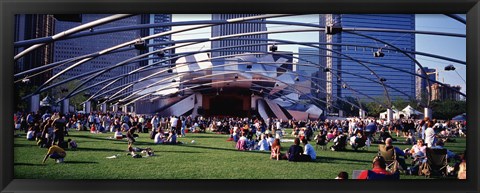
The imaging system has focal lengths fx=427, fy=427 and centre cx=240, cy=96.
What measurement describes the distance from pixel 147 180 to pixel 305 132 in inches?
442

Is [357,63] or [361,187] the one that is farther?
[357,63]

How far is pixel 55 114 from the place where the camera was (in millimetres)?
13766

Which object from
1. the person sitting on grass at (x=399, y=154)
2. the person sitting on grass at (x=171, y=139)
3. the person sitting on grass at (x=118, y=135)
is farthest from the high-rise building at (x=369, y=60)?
the person sitting on grass at (x=118, y=135)

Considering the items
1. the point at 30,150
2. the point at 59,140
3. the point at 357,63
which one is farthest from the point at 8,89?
the point at 357,63

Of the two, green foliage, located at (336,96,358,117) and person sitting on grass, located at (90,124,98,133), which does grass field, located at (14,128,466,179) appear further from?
person sitting on grass, located at (90,124,98,133)

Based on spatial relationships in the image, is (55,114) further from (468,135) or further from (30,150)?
(468,135)

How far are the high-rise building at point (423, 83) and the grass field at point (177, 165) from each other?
8.69 feet

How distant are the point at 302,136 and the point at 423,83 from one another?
4.91 m

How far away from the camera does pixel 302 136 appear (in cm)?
1703

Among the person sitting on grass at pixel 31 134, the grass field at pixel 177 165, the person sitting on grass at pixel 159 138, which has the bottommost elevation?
the grass field at pixel 177 165

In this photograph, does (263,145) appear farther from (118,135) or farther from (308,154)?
(118,135)

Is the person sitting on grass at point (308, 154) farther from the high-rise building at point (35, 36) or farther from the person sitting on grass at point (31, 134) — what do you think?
the high-rise building at point (35, 36)
